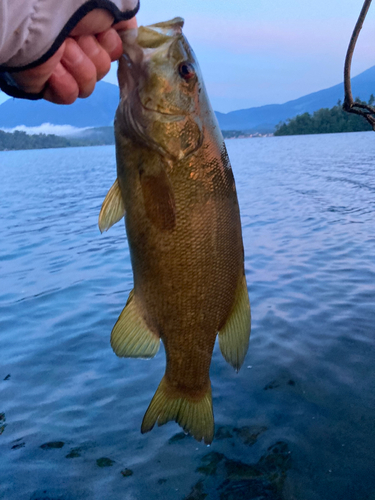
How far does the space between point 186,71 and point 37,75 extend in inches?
28.5

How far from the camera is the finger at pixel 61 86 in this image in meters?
2.31

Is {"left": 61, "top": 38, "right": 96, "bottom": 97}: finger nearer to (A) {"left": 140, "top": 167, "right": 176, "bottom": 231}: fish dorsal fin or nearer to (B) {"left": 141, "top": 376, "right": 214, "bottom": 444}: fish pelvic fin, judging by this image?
(A) {"left": 140, "top": 167, "right": 176, "bottom": 231}: fish dorsal fin

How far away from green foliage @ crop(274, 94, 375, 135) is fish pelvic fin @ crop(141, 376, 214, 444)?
117488 mm

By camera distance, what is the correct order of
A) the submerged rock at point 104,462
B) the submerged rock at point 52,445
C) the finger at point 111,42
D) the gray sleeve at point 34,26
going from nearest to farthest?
1. the gray sleeve at point 34,26
2. the finger at point 111,42
3. the submerged rock at point 104,462
4. the submerged rock at point 52,445

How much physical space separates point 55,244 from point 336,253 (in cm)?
951

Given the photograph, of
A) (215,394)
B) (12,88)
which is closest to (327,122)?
(215,394)

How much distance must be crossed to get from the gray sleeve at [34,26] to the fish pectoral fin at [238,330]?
4.92ft

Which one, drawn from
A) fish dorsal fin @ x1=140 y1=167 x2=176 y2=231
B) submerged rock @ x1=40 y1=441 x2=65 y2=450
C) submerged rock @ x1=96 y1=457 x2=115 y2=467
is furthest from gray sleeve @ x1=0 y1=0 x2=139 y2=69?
submerged rock @ x1=40 y1=441 x2=65 y2=450

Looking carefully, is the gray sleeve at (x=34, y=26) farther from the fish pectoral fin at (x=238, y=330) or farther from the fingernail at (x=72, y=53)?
the fish pectoral fin at (x=238, y=330)

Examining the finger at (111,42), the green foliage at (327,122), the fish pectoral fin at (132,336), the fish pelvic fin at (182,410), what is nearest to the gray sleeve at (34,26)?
the finger at (111,42)

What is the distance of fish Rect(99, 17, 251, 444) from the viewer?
231 cm

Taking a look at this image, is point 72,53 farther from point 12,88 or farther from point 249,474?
point 249,474

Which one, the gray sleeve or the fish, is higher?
the gray sleeve

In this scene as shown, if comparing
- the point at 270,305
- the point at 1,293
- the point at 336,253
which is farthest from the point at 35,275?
the point at 336,253
